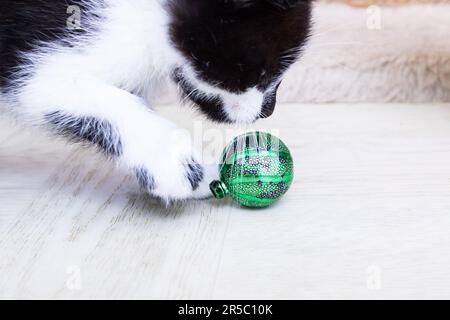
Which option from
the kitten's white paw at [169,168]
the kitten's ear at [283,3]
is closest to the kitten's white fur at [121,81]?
A: the kitten's white paw at [169,168]

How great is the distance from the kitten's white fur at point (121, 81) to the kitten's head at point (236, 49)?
0.06 feet

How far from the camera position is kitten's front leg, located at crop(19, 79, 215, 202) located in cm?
103

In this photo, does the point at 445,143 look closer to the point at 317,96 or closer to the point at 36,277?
the point at 317,96

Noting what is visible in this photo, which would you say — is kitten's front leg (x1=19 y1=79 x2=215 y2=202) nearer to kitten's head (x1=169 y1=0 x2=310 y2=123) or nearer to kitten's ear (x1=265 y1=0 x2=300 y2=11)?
kitten's head (x1=169 y1=0 x2=310 y2=123)

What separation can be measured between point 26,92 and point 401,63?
105 centimetres

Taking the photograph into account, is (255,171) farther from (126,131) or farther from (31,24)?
(31,24)

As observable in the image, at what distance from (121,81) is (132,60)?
40 mm

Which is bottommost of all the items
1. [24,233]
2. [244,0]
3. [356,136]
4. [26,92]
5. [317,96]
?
[317,96]

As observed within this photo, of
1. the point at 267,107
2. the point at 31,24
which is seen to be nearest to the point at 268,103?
the point at 267,107

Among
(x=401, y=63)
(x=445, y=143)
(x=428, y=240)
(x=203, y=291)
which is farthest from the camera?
(x=401, y=63)

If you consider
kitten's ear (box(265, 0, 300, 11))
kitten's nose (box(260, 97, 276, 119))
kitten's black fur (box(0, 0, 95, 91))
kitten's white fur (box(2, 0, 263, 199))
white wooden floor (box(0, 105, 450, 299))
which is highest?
kitten's ear (box(265, 0, 300, 11))

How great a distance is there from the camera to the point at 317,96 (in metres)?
1.82

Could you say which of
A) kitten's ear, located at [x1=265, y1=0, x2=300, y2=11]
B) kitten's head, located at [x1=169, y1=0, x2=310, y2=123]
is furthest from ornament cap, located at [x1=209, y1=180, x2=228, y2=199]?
kitten's ear, located at [x1=265, y1=0, x2=300, y2=11]

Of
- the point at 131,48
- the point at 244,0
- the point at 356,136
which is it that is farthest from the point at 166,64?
the point at 356,136
